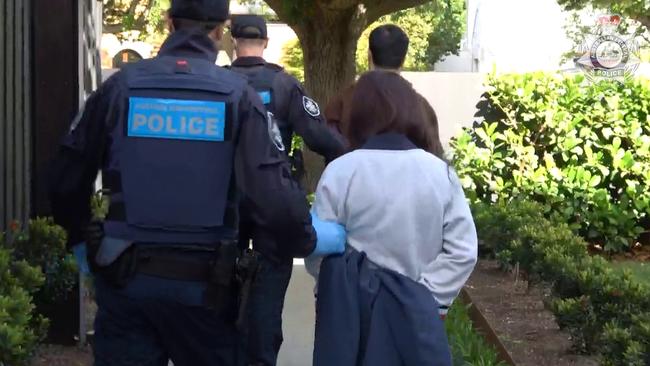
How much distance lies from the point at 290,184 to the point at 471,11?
43254mm

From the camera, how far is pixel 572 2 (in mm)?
18703

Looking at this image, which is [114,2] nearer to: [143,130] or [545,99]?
[545,99]

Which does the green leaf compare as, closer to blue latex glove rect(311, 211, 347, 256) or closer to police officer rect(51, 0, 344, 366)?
blue latex glove rect(311, 211, 347, 256)

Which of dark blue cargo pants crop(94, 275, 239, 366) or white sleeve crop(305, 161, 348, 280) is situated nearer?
dark blue cargo pants crop(94, 275, 239, 366)

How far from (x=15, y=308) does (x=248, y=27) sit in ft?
6.28

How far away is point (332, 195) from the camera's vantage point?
3.66 m

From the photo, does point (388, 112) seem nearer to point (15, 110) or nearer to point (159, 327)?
point (159, 327)

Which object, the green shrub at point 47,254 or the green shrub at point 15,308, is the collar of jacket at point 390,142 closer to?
the green shrub at point 15,308

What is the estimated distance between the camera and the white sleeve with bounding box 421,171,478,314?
3.63 meters

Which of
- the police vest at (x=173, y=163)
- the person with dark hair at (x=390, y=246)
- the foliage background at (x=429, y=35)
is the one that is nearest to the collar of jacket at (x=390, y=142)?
the person with dark hair at (x=390, y=246)

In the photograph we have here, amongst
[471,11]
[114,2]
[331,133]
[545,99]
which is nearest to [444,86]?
[545,99]

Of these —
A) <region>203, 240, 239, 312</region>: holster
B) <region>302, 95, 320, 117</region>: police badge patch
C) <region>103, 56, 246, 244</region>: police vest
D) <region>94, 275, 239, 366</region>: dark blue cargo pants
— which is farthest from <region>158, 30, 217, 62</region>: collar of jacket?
<region>302, 95, 320, 117</region>: police badge patch

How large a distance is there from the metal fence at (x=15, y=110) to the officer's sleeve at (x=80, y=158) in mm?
→ 2362

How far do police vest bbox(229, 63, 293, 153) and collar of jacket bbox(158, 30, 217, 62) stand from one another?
1555 mm
